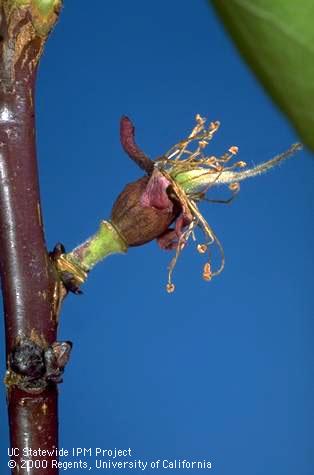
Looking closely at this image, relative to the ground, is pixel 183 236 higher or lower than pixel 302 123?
higher

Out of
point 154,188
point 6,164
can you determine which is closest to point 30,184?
point 6,164

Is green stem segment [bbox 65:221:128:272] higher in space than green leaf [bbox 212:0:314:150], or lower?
higher

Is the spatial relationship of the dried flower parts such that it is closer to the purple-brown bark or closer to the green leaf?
the purple-brown bark

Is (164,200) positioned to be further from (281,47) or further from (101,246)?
(281,47)

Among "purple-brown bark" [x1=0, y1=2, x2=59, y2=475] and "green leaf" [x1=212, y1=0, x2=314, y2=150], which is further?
"purple-brown bark" [x1=0, y1=2, x2=59, y2=475]

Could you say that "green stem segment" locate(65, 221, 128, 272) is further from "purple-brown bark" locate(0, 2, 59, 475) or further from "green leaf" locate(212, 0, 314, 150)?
"green leaf" locate(212, 0, 314, 150)

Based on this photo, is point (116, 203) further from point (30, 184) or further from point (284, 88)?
point (284, 88)

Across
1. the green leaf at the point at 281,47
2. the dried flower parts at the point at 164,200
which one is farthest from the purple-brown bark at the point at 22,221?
the green leaf at the point at 281,47

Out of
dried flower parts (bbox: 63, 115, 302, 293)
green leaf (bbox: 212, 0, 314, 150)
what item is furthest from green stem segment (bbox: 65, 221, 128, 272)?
green leaf (bbox: 212, 0, 314, 150)
